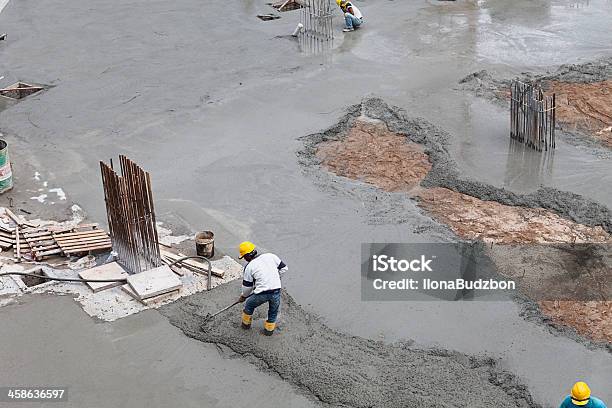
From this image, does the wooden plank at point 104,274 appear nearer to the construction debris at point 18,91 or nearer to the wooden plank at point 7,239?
the wooden plank at point 7,239

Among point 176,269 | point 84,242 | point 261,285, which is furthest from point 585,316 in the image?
point 84,242

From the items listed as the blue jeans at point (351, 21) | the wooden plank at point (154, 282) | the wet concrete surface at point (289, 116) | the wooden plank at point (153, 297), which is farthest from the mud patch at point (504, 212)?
the blue jeans at point (351, 21)

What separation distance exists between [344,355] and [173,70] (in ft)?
40.4

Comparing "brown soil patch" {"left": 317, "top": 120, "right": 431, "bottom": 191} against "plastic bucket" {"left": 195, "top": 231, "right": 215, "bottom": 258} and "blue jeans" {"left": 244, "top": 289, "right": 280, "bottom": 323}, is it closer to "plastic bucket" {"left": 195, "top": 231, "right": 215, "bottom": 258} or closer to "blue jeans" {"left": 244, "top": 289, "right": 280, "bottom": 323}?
"plastic bucket" {"left": 195, "top": 231, "right": 215, "bottom": 258}

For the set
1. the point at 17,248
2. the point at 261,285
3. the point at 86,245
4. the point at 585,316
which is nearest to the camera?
the point at 261,285

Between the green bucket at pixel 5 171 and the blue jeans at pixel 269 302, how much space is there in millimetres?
6443

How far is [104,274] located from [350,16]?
13.6 m

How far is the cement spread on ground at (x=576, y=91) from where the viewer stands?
16875 millimetres

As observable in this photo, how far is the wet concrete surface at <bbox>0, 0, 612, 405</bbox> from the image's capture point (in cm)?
1115

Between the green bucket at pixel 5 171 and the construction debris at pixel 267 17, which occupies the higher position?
the construction debris at pixel 267 17

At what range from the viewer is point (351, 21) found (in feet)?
75.3

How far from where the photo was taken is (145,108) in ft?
59.7

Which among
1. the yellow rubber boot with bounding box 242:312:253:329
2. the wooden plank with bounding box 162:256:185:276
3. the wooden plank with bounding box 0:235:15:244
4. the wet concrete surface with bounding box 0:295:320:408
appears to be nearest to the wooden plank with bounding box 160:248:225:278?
the wooden plank with bounding box 162:256:185:276

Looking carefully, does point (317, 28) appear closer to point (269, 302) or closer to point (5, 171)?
point (5, 171)
